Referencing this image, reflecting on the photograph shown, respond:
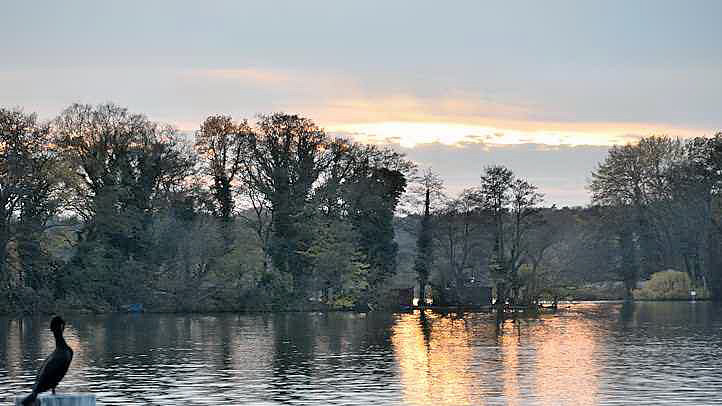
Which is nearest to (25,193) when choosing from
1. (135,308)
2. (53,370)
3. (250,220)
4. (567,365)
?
(135,308)

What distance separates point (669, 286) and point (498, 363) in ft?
244

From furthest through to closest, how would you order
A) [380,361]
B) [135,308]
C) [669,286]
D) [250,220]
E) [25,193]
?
[669,286] < [250,220] < [135,308] < [25,193] < [380,361]

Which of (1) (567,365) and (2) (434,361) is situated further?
(2) (434,361)

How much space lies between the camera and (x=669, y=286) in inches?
4402

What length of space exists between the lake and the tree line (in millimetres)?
9868

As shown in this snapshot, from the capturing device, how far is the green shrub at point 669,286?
365ft

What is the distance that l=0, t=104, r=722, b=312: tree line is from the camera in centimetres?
8038

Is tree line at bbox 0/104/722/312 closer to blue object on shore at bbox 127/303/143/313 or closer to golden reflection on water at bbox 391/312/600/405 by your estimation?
blue object on shore at bbox 127/303/143/313

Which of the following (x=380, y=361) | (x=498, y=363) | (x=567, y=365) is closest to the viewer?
(x=567, y=365)

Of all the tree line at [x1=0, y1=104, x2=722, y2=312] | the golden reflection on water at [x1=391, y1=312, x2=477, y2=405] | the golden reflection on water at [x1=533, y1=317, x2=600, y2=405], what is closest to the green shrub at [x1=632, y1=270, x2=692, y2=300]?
the tree line at [x1=0, y1=104, x2=722, y2=312]

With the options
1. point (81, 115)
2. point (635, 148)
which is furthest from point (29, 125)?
point (635, 148)

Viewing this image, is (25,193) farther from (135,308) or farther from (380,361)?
(380,361)

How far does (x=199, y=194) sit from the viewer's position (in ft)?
301

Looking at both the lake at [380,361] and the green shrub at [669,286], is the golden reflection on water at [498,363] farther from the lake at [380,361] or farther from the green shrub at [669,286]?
the green shrub at [669,286]
